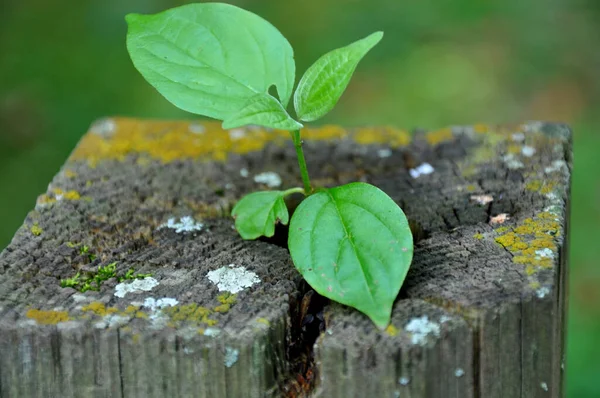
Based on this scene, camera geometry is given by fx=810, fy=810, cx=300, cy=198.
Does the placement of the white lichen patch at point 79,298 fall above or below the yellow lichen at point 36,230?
below

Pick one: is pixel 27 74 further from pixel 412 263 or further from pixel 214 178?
pixel 412 263

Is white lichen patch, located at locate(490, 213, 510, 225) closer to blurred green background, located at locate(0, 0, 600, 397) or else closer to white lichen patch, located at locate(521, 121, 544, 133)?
white lichen patch, located at locate(521, 121, 544, 133)

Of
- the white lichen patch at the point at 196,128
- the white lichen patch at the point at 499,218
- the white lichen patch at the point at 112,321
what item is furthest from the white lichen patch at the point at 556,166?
the white lichen patch at the point at 112,321

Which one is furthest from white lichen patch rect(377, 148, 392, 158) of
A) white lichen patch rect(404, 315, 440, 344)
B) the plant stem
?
white lichen patch rect(404, 315, 440, 344)

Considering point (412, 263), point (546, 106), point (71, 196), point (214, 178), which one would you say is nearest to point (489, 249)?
point (412, 263)

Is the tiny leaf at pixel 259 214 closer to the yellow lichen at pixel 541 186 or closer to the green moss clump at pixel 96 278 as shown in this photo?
the green moss clump at pixel 96 278

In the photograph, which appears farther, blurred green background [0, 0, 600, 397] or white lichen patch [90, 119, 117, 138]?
blurred green background [0, 0, 600, 397]
